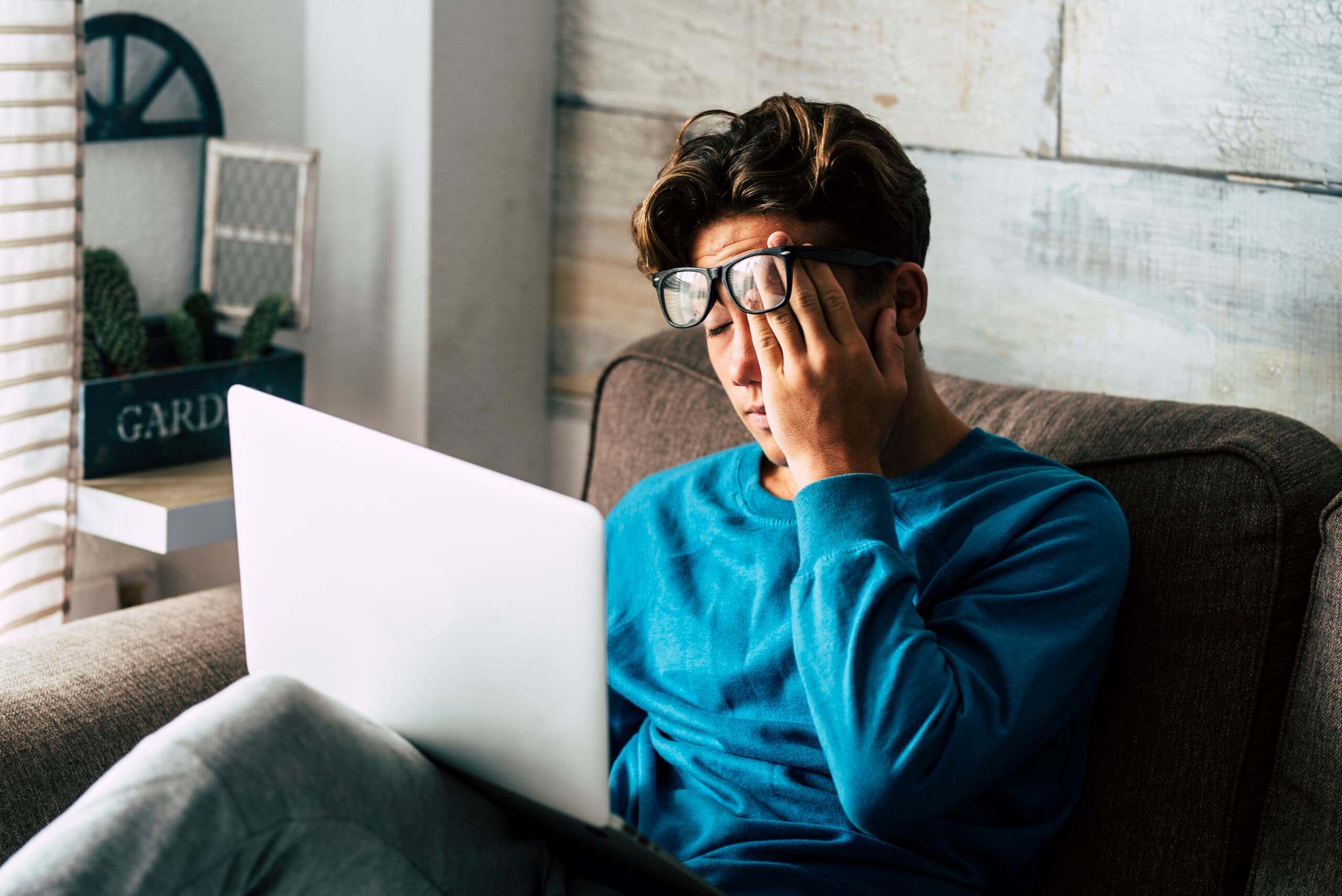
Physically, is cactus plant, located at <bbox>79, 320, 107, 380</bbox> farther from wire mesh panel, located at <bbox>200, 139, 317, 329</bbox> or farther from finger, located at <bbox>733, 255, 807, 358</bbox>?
finger, located at <bbox>733, 255, 807, 358</bbox>

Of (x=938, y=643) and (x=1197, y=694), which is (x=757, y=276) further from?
(x=1197, y=694)

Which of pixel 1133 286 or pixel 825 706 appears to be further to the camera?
pixel 1133 286

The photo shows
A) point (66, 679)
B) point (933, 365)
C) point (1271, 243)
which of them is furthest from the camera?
point (933, 365)

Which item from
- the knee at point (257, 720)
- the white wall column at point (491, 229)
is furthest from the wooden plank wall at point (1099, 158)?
the knee at point (257, 720)

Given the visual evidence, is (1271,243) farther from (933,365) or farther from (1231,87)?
(933,365)

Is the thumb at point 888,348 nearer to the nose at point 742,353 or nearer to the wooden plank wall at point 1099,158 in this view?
the nose at point 742,353

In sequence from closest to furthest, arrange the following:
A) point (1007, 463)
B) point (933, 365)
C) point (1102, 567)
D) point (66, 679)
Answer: point (1102, 567) → point (1007, 463) → point (66, 679) → point (933, 365)

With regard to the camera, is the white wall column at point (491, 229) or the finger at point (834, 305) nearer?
the finger at point (834, 305)

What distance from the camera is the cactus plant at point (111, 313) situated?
171cm

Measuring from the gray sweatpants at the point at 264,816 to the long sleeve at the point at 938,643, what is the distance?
0.97 feet

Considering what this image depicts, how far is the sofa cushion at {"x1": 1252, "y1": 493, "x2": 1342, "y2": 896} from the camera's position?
984 mm

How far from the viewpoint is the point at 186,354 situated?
1826 millimetres

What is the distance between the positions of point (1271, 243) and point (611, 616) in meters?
0.84

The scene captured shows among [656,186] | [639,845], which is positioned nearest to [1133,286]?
[656,186]
